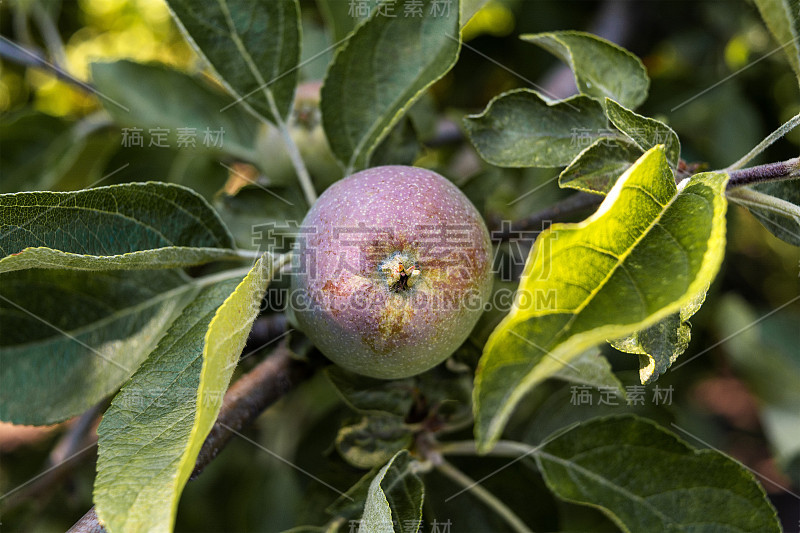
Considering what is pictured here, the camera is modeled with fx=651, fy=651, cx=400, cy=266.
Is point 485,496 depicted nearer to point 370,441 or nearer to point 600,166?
point 370,441

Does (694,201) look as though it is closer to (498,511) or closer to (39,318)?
(498,511)

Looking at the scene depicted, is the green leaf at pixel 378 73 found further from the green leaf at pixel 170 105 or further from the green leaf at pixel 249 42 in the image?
the green leaf at pixel 170 105

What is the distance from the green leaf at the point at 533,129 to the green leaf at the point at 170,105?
68cm

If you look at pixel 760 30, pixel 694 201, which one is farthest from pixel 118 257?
pixel 760 30

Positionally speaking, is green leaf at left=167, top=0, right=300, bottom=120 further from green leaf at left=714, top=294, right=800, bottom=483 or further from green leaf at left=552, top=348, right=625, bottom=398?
green leaf at left=714, top=294, right=800, bottom=483

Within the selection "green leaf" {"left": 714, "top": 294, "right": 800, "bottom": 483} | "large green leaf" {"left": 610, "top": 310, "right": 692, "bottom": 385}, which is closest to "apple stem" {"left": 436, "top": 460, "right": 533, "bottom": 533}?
"large green leaf" {"left": 610, "top": 310, "right": 692, "bottom": 385}

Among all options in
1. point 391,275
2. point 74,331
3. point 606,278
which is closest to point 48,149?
point 74,331

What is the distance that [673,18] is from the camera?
215cm

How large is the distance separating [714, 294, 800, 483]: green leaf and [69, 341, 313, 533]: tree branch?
55.4 inches

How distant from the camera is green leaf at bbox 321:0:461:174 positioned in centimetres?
103

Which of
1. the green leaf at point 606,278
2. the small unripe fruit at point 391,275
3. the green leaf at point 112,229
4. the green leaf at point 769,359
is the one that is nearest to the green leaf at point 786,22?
the green leaf at point 606,278

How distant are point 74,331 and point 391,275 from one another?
0.61 meters

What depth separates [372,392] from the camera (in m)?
1.03

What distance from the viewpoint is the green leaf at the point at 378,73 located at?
1033 mm
